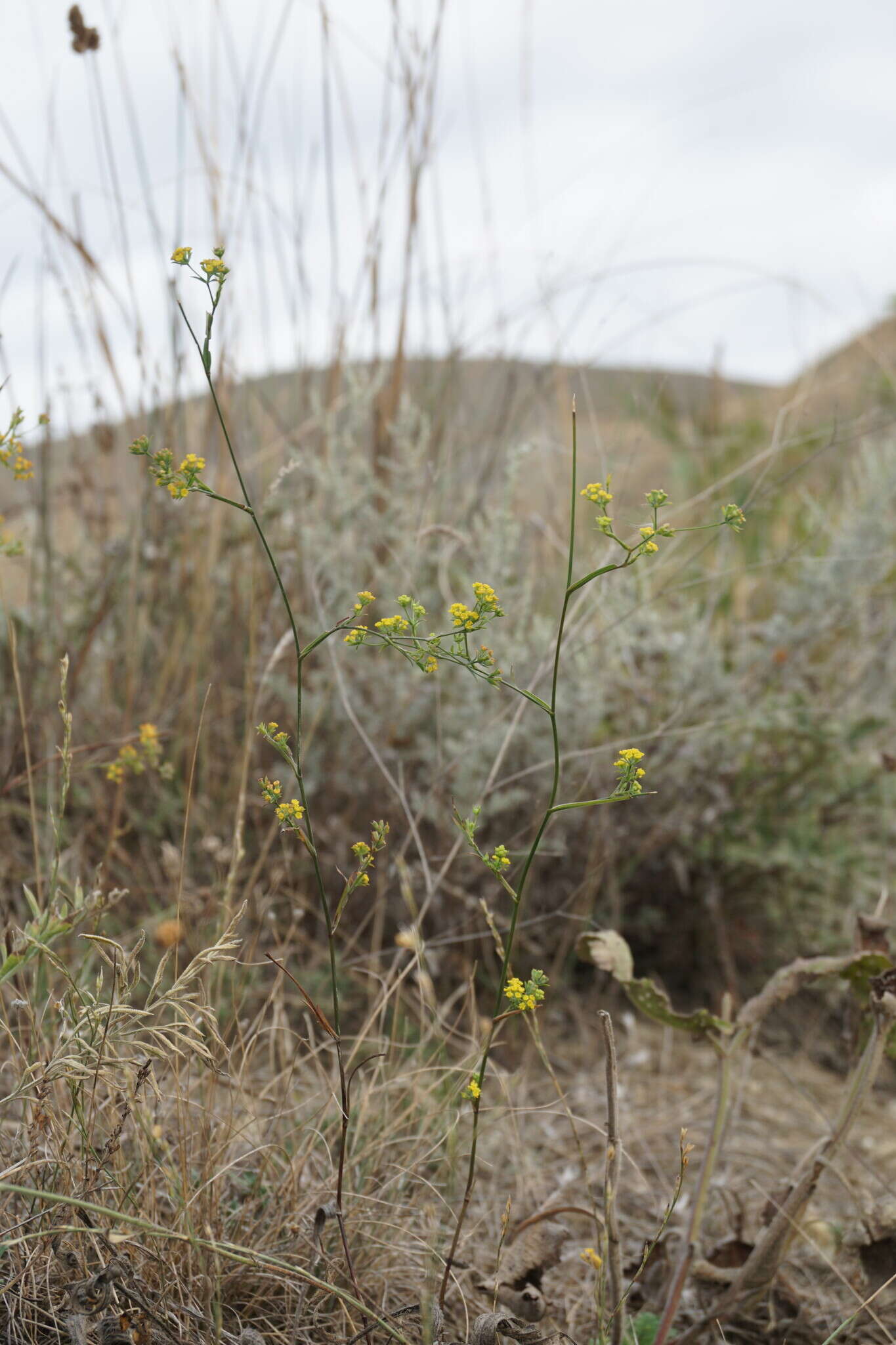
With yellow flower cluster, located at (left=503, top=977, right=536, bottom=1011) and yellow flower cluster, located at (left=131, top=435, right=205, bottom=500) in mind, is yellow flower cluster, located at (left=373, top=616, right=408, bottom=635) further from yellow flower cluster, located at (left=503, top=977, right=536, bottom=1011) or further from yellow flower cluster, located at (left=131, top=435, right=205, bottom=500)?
yellow flower cluster, located at (left=503, top=977, right=536, bottom=1011)

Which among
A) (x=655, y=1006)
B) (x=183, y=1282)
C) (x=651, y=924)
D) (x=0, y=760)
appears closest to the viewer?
(x=183, y=1282)

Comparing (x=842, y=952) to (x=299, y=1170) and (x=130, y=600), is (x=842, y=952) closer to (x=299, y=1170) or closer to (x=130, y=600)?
(x=299, y=1170)

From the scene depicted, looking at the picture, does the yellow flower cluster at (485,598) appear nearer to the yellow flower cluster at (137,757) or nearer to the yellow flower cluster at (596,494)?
the yellow flower cluster at (596,494)

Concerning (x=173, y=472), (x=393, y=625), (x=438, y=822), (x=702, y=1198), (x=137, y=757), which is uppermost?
(x=173, y=472)

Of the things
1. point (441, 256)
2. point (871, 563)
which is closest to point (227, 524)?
point (441, 256)

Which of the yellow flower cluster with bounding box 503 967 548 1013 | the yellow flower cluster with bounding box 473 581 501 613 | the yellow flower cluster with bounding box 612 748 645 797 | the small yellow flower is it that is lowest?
the yellow flower cluster with bounding box 503 967 548 1013

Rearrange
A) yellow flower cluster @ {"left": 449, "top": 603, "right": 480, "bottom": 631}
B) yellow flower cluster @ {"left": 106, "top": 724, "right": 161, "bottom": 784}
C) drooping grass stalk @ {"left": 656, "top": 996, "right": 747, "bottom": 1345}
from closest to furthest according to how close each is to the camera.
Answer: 1. yellow flower cluster @ {"left": 449, "top": 603, "right": 480, "bottom": 631}
2. drooping grass stalk @ {"left": 656, "top": 996, "right": 747, "bottom": 1345}
3. yellow flower cluster @ {"left": 106, "top": 724, "right": 161, "bottom": 784}

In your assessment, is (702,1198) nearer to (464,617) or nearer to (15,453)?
(464,617)

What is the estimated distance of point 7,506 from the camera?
226cm

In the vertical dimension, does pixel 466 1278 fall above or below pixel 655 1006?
below

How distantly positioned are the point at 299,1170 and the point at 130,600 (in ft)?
3.91

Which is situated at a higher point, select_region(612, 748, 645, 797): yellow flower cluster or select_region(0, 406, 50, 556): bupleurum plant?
select_region(0, 406, 50, 556): bupleurum plant

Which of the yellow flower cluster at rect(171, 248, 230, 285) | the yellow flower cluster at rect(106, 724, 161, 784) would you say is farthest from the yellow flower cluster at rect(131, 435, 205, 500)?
the yellow flower cluster at rect(106, 724, 161, 784)

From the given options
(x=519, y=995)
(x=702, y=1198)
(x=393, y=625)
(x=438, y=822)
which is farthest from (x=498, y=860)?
(x=438, y=822)
